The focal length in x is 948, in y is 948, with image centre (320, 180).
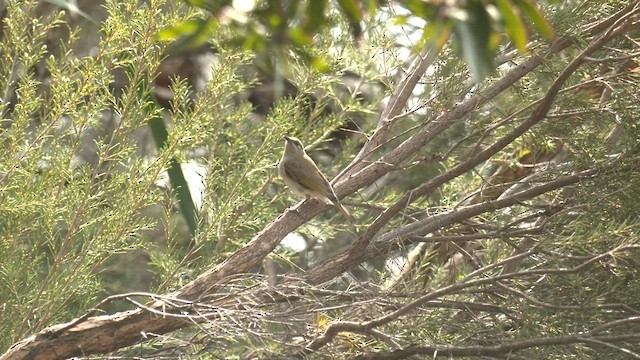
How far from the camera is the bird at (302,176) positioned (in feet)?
13.3

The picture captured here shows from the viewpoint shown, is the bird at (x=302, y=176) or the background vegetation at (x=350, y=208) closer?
the background vegetation at (x=350, y=208)

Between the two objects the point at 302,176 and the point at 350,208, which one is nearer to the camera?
the point at 302,176

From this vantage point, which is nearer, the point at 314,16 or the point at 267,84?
the point at 314,16

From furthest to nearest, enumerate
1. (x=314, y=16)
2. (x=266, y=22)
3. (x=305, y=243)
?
1. (x=305, y=243)
2. (x=266, y=22)
3. (x=314, y=16)

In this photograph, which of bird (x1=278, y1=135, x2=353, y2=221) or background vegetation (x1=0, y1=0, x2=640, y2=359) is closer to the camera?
background vegetation (x1=0, y1=0, x2=640, y2=359)

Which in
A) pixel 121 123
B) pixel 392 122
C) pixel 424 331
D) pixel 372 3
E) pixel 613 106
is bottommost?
pixel 424 331

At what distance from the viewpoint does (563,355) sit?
313cm

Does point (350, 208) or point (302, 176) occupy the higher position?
point (302, 176)

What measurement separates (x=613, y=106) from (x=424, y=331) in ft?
3.98

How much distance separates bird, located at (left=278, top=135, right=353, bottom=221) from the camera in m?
4.06

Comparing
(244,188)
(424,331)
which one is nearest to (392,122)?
(244,188)

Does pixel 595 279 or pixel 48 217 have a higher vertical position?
pixel 48 217

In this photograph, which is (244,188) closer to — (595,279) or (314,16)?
(595,279)

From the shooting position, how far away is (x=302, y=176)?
13.9 ft
